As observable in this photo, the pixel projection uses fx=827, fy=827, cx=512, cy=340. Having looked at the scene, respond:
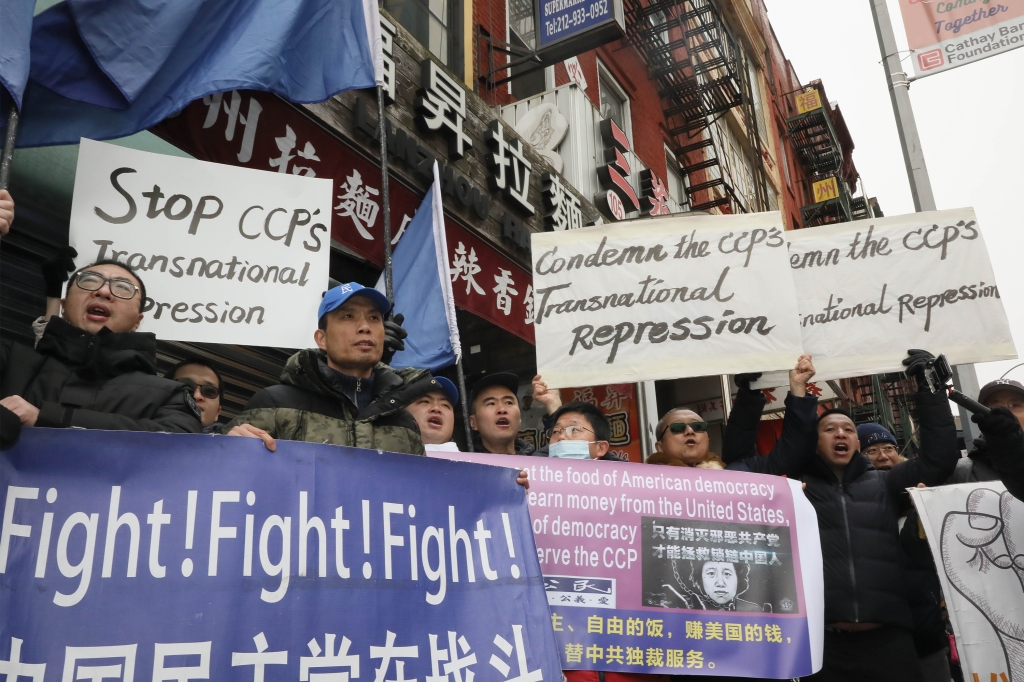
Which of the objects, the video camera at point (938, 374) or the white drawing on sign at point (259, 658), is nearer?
the white drawing on sign at point (259, 658)

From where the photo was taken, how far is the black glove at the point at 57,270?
10.5ft

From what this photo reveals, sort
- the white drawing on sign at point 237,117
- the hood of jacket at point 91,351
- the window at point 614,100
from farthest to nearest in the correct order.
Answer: the window at point 614,100
the white drawing on sign at point 237,117
the hood of jacket at point 91,351

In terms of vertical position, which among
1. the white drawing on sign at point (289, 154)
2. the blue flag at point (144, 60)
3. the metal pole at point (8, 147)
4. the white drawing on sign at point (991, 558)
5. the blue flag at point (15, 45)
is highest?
the white drawing on sign at point (289, 154)

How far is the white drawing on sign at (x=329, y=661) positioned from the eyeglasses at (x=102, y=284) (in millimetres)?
1405

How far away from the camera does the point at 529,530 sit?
293cm

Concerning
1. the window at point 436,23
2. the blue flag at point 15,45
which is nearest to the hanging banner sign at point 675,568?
the blue flag at point 15,45

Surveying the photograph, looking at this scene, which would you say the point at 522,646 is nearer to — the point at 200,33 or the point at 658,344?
the point at 658,344

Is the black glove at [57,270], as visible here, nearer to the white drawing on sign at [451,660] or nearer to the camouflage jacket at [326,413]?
the camouflage jacket at [326,413]

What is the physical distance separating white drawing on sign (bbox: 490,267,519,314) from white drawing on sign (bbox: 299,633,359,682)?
15.7 feet

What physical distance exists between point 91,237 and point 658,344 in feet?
8.87

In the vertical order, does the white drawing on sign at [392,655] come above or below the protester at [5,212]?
below

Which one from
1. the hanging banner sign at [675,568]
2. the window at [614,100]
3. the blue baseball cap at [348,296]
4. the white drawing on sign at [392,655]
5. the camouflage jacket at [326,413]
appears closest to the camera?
the white drawing on sign at [392,655]

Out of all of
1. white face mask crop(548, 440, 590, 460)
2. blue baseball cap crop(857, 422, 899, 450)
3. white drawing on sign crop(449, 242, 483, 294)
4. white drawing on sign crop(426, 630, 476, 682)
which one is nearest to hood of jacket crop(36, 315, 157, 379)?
white drawing on sign crop(426, 630, 476, 682)

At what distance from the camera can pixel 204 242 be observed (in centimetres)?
367
